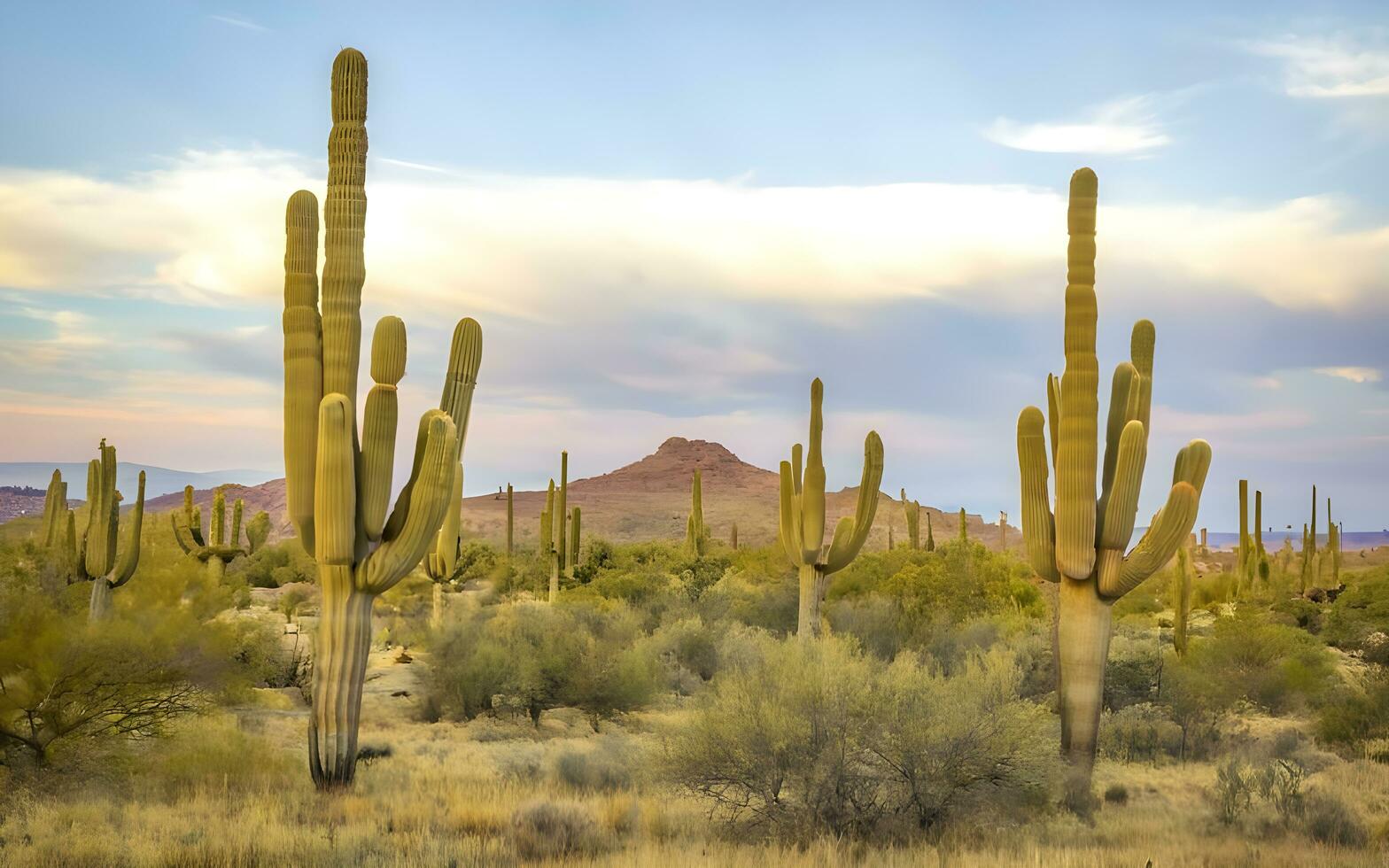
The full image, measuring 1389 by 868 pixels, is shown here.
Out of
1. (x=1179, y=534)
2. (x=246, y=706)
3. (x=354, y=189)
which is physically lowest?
(x=246, y=706)

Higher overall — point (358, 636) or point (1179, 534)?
point (1179, 534)

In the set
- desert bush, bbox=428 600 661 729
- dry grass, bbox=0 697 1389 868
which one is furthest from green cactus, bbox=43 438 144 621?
dry grass, bbox=0 697 1389 868

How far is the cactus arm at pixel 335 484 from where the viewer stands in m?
11.7

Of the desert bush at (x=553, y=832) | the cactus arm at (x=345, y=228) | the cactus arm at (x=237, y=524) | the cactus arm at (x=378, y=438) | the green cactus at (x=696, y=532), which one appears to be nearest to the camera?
the desert bush at (x=553, y=832)

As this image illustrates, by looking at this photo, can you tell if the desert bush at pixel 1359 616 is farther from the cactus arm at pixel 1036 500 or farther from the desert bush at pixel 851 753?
the desert bush at pixel 851 753

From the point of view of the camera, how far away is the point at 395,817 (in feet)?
34.7

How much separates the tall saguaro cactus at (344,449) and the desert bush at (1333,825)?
8.84m

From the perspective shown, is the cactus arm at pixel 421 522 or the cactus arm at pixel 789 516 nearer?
the cactus arm at pixel 421 522

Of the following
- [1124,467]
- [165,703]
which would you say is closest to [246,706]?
[165,703]

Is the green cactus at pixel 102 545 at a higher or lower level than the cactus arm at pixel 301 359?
lower

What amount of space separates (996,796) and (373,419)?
281 inches

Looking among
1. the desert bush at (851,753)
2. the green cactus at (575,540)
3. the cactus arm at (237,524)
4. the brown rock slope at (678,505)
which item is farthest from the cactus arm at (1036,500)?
the brown rock slope at (678,505)

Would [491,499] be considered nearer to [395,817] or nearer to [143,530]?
[143,530]

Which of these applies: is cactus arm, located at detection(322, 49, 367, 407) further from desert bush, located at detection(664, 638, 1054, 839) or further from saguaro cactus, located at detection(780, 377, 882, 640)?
saguaro cactus, located at detection(780, 377, 882, 640)
